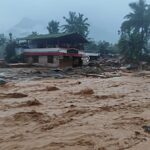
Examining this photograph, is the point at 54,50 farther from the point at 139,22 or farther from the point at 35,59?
the point at 139,22

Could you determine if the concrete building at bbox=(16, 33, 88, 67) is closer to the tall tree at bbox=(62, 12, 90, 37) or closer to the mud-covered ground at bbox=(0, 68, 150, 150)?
the tall tree at bbox=(62, 12, 90, 37)

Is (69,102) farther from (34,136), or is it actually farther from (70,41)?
(70,41)

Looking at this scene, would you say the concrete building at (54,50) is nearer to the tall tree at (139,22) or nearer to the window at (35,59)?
the window at (35,59)

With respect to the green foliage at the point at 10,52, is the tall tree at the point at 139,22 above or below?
above

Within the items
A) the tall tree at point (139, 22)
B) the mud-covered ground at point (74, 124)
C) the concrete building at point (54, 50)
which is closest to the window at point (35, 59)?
the concrete building at point (54, 50)

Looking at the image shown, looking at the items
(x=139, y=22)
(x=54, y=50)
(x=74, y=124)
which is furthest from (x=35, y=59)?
(x=74, y=124)

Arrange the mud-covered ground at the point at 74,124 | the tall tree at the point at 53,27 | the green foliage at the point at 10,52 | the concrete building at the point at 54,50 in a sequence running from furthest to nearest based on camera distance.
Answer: the tall tree at the point at 53,27 < the green foliage at the point at 10,52 < the concrete building at the point at 54,50 < the mud-covered ground at the point at 74,124

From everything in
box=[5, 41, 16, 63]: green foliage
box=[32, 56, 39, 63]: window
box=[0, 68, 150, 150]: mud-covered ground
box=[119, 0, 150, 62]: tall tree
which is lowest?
box=[0, 68, 150, 150]: mud-covered ground

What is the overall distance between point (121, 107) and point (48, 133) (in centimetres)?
404

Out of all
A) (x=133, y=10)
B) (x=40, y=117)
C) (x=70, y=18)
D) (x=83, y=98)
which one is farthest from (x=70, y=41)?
(x=40, y=117)

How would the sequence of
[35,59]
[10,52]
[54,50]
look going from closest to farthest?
[54,50] < [35,59] < [10,52]

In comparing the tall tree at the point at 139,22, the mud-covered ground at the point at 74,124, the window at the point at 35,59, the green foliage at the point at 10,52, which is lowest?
the mud-covered ground at the point at 74,124

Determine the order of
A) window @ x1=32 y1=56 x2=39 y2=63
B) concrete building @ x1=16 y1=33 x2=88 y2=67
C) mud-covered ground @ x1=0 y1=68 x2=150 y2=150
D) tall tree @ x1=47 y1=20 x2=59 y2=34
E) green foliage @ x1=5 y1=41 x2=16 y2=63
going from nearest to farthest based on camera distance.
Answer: mud-covered ground @ x1=0 y1=68 x2=150 y2=150 → concrete building @ x1=16 y1=33 x2=88 y2=67 → window @ x1=32 y1=56 x2=39 y2=63 → green foliage @ x1=5 y1=41 x2=16 y2=63 → tall tree @ x1=47 y1=20 x2=59 y2=34

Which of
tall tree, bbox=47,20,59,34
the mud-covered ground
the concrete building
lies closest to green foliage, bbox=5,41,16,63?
the concrete building
